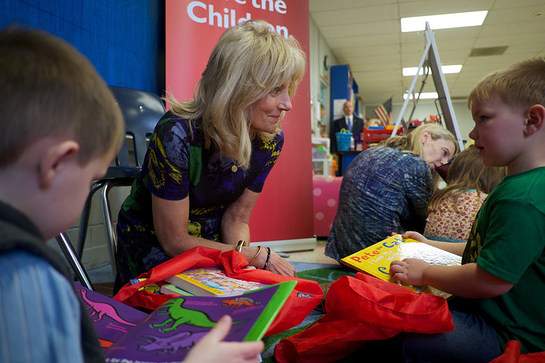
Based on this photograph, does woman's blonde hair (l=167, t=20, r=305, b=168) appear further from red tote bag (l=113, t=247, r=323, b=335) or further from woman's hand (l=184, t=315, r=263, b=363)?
woman's hand (l=184, t=315, r=263, b=363)

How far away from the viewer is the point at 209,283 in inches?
32.8

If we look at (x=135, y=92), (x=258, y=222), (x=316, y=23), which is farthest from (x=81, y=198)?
(x=316, y=23)

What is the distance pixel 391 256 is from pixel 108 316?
72 centimetres

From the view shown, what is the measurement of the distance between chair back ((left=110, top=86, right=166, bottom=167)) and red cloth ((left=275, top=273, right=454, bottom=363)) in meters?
0.92

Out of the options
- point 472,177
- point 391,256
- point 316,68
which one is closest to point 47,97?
point 391,256

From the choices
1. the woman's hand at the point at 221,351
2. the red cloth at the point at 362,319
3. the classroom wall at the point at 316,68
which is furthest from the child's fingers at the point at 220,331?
the classroom wall at the point at 316,68

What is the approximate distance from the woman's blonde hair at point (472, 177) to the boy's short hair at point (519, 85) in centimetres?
94

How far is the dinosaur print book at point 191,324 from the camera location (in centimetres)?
50

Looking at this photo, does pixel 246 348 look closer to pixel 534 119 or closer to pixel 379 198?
pixel 534 119

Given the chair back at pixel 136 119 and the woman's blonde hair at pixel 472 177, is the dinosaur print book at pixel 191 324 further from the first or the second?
the woman's blonde hair at pixel 472 177

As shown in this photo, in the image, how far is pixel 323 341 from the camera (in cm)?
89

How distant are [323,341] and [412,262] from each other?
28cm

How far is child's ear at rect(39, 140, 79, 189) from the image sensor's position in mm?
404

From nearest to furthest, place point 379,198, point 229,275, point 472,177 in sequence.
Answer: point 229,275 < point 472,177 < point 379,198
